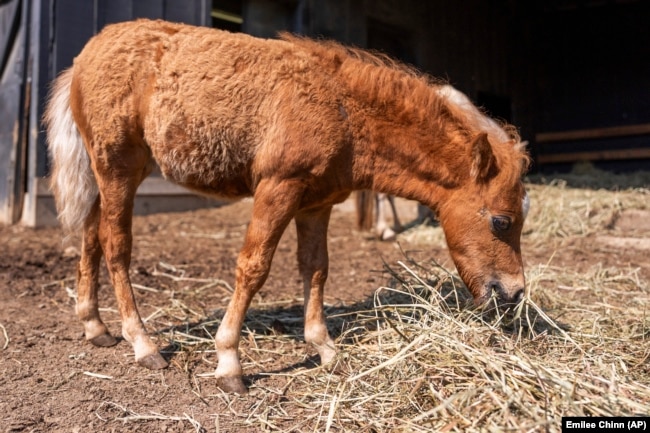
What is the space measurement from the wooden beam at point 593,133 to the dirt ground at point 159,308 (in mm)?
5762

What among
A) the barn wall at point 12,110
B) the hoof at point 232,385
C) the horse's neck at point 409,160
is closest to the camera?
the hoof at point 232,385

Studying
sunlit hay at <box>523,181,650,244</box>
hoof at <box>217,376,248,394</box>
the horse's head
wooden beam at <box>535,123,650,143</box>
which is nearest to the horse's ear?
the horse's head

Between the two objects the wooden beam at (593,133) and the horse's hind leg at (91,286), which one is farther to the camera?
the wooden beam at (593,133)

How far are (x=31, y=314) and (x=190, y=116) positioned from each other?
7.01 ft

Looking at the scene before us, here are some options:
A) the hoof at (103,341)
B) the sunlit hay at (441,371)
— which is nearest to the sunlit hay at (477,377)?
the sunlit hay at (441,371)

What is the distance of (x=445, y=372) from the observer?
8.91 feet

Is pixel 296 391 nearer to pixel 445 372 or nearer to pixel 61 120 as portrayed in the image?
pixel 445 372

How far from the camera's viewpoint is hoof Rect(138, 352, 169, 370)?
3.38 m

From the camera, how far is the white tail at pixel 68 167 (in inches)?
154

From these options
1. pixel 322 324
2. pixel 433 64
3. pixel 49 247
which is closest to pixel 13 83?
pixel 49 247

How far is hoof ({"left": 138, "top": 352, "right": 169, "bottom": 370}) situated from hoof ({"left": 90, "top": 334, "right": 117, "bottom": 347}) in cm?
44

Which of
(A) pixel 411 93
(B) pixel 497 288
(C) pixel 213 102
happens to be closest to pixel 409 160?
(A) pixel 411 93

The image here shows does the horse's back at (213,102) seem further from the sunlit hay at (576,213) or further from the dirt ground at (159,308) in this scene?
the sunlit hay at (576,213)

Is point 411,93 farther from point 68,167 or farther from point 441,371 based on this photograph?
point 68,167
